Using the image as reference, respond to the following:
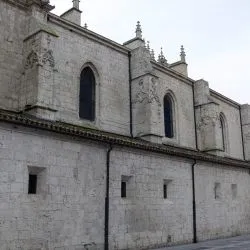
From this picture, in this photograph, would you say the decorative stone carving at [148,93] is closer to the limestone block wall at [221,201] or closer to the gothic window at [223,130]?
the limestone block wall at [221,201]

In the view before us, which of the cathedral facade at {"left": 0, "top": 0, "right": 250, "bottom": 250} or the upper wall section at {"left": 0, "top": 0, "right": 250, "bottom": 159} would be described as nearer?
the cathedral facade at {"left": 0, "top": 0, "right": 250, "bottom": 250}

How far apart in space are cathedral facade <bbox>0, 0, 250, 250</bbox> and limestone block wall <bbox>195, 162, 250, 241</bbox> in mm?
60

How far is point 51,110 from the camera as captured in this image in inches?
531

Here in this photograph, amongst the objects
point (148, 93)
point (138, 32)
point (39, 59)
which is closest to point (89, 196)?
point (39, 59)

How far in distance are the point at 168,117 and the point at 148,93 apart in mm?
3724

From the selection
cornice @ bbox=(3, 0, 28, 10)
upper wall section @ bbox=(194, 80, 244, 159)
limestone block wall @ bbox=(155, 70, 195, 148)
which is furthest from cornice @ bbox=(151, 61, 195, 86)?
cornice @ bbox=(3, 0, 28, 10)

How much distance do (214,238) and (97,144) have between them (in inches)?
361

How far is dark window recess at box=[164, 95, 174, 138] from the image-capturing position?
69.9 feet

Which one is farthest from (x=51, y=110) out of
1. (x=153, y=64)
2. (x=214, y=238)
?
(x=214, y=238)

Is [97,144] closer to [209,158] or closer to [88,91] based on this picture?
[88,91]

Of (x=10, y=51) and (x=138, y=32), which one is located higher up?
(x=138, y=32)

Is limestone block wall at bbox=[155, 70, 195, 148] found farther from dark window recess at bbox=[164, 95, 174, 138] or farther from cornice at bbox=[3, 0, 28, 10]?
cornice at bbox=[3, 0, 28, 10]

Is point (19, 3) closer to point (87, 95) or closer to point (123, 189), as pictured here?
point (87, 95)

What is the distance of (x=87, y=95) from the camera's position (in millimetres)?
17219
